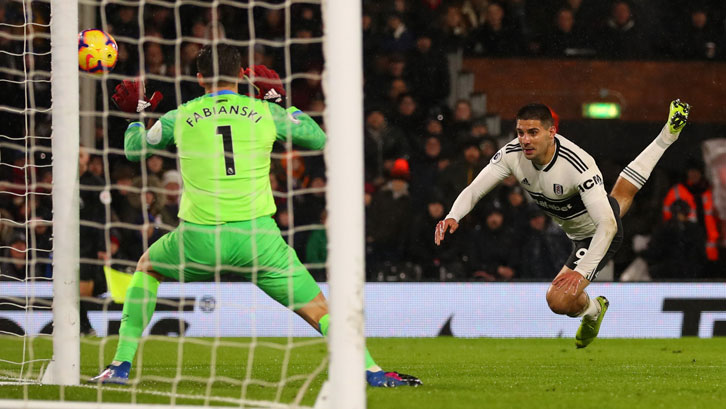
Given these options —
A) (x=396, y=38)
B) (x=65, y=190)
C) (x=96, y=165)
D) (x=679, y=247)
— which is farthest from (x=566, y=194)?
(x=396, y=38)

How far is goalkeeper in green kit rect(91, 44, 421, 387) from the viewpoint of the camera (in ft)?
18.7

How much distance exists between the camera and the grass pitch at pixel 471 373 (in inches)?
218

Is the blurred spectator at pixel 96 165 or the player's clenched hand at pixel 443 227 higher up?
the blurred spectator at pixel 96 165

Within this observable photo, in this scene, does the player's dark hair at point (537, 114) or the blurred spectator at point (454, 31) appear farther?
the blurred spectator at point (454, 31)

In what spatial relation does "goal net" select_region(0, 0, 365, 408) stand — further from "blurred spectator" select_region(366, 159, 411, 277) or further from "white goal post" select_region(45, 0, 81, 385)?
"blurred spectator" select_region(366, 159, 411, 277)

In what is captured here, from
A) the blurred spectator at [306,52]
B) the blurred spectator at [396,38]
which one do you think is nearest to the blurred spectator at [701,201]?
the blurred spectator at [396,38]

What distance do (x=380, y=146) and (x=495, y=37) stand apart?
2339 mm

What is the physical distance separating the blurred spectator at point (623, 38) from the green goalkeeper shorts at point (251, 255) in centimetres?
880

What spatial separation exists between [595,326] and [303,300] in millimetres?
2988

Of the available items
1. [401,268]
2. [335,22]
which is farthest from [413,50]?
[335,22]

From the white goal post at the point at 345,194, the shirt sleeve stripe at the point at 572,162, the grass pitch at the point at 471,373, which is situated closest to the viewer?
the white goal post at the point at 345,194

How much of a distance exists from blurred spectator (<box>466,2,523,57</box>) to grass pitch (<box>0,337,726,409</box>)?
4372 millimetres

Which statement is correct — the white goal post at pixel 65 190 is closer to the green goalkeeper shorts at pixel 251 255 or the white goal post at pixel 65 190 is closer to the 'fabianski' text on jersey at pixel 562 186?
the green goalkeeper shorts at pixel 251 255

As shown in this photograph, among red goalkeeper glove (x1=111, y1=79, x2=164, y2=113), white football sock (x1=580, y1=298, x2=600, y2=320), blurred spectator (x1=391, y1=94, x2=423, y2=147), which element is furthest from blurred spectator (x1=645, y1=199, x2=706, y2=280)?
red goalkeeper glove (x1=111, y1=79, x2=164, y2=113)
